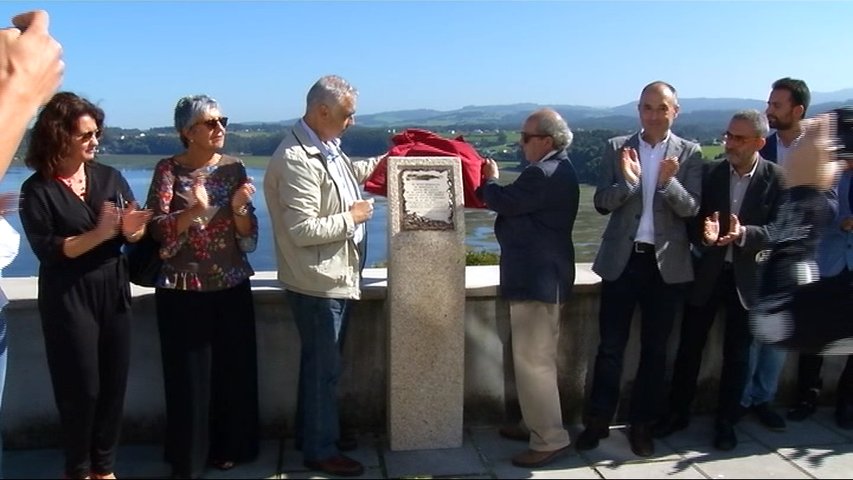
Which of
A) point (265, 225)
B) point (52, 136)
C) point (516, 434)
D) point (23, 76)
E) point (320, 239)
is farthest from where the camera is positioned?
point (516, 434)

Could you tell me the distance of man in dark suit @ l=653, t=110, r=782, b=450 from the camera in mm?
4270

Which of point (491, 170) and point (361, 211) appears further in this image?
point (491, 170)

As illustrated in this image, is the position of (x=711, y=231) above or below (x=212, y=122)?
below

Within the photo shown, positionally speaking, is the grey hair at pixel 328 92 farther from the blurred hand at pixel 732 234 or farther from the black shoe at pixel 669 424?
the black shoe at pixel 669 424

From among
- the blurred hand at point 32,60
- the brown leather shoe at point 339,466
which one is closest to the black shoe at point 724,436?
the brown leather shoe at point 339,466

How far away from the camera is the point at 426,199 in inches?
166

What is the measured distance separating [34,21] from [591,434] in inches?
146

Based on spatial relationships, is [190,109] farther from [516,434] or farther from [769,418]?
[769,418]

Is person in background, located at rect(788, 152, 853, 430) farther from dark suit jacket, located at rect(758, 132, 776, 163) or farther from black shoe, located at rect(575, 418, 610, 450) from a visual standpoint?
black shoe, located at rect(575, 418, 610, 450)

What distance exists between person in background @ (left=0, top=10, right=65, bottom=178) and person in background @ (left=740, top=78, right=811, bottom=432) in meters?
4.27

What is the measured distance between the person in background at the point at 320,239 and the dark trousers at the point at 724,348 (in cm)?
197

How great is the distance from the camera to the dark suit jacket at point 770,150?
4773 millimetres

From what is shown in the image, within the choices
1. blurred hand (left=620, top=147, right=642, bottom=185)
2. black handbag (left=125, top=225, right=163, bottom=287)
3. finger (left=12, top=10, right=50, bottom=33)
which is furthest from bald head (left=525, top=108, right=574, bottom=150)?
finger (left=12, top=10, right=50, bottom=33)

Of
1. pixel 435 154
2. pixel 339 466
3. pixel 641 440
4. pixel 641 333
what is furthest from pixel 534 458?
pixel 435 154
